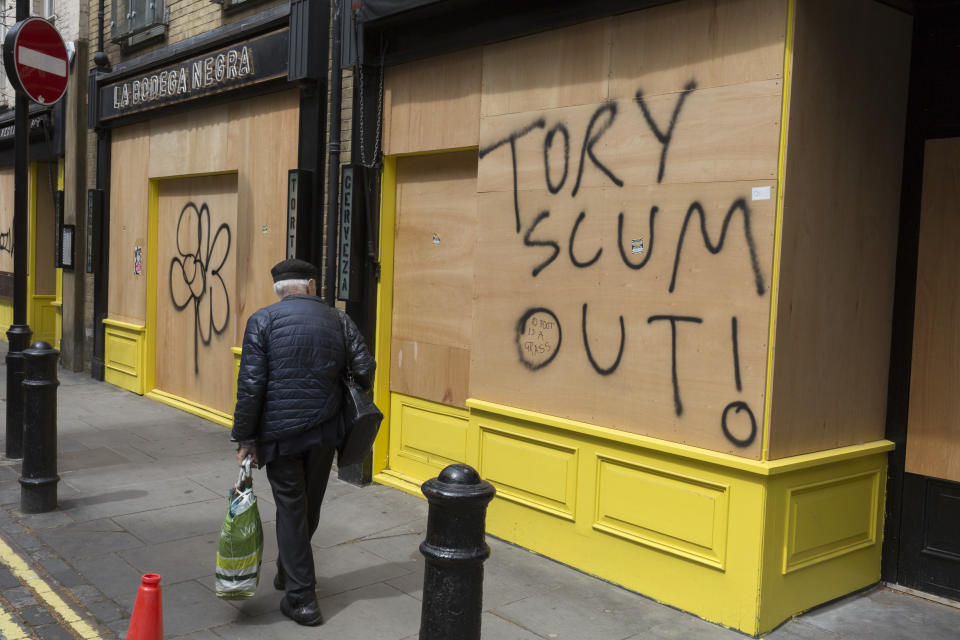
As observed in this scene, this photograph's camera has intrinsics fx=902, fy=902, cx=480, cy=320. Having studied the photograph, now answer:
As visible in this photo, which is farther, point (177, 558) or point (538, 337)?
point (538, 337)

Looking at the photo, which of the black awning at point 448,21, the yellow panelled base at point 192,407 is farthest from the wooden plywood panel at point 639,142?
the yellow panelled base at point 192,407

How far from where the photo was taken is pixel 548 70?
5.86 m

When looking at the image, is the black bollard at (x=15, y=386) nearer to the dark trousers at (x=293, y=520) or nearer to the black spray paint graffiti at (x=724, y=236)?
the dark trousers at (x=293, y=520)

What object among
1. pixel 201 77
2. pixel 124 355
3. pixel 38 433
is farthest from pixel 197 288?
pixel 38 433

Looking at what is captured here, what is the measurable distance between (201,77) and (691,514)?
726cm

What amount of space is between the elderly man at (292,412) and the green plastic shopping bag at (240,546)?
0.16 meters

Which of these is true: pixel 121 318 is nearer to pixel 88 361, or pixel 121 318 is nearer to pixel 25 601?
pixel 88 361

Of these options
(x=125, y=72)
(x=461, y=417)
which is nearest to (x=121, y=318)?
(x=125, y=72)

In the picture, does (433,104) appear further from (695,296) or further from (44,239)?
(44,239)

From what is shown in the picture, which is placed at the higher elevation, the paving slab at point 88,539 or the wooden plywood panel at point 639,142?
the wooden plywood panel at point 639,142

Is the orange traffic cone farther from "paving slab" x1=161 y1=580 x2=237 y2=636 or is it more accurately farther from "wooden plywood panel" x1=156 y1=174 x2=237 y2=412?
"wooden plywood panel" x1=156 y1=174 x2=237 y2=412

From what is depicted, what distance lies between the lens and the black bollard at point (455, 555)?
2998mm

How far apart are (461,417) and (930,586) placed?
10.8 ft

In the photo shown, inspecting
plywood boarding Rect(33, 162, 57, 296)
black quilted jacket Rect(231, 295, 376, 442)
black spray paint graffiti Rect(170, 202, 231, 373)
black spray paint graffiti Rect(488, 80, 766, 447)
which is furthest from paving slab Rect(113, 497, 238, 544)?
plywood boarding Rect(33, 162, 57, 296)
